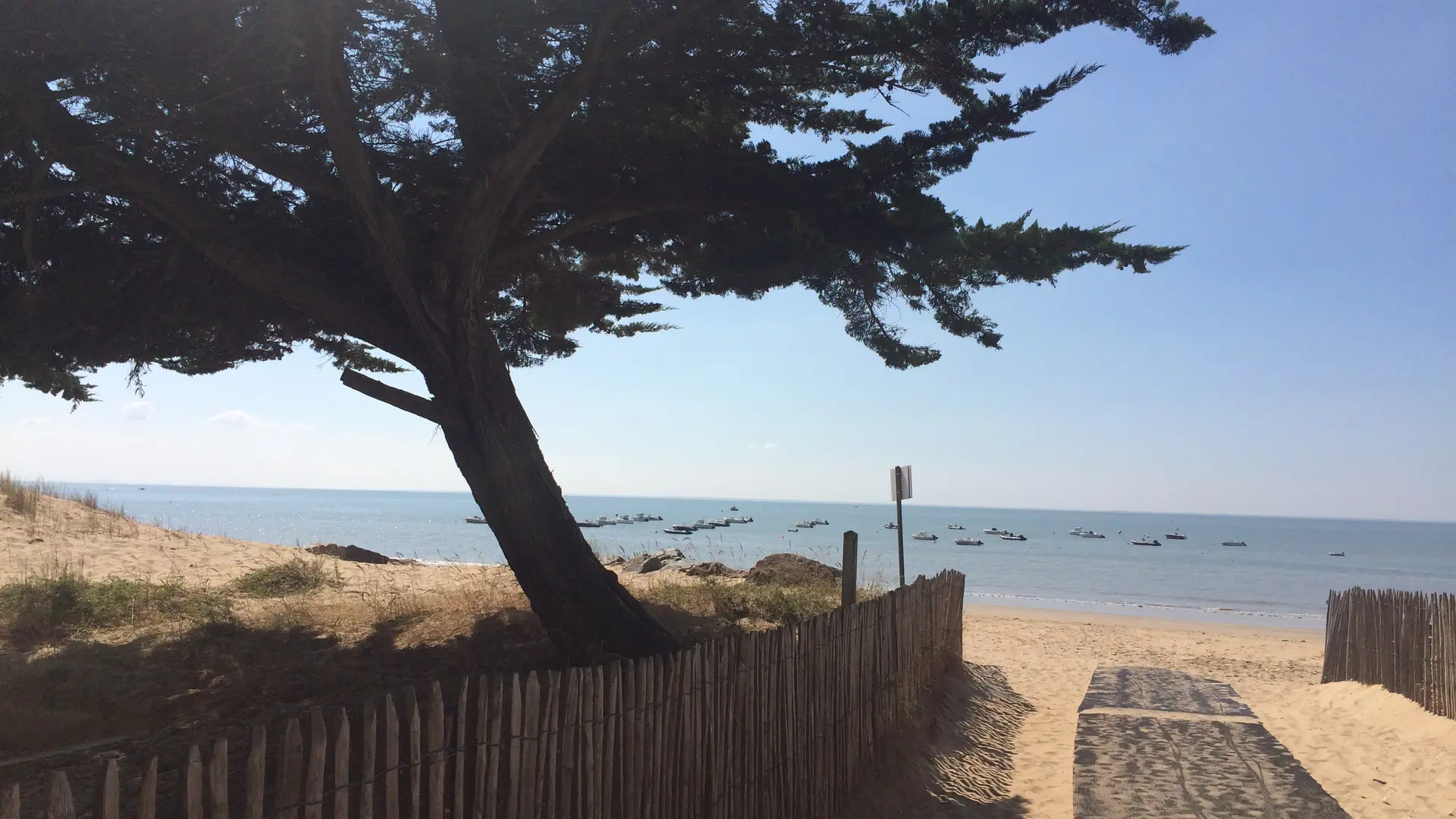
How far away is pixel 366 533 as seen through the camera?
252 feet

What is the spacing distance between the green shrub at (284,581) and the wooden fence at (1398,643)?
12607 mm

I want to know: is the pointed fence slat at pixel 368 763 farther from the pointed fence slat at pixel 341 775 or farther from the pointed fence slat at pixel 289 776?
the pointed fence slat at pixel 289 776

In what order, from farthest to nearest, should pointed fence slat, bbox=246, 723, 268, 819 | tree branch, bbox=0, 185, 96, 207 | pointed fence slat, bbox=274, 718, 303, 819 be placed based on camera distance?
tree branch, bbox=0, 185, 96, 207 → pointed fence slat, bbox=274, 718, 303, 819 → pointed fence slat, bbox=246, 723, 268, 819

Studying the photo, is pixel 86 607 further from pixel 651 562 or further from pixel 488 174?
pixel 651 562

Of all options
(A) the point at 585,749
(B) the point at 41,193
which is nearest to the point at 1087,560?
(B) the point at 41,193

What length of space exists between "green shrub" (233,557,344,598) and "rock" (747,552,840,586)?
5845 millimetres

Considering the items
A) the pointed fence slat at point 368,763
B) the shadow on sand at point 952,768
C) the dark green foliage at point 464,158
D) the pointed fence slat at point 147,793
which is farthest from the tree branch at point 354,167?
the pointed fence slat at point 147,793

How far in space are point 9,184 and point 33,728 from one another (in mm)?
4156

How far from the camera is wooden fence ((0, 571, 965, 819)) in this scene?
2.60 metres

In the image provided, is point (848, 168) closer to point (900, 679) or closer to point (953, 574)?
point (900, 679)

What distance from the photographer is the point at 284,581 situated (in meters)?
11.9

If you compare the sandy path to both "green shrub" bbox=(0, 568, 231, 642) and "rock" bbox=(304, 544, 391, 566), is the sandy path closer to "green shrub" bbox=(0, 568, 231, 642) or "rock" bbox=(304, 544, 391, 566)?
"green shrub" bbox=(0, 568, 231, 642)

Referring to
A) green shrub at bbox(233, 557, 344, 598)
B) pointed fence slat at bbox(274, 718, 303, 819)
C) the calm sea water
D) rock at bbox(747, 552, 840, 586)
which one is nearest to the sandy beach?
green shrub at bbox(233, 557, 344, 598)

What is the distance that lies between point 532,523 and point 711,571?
8.87m
